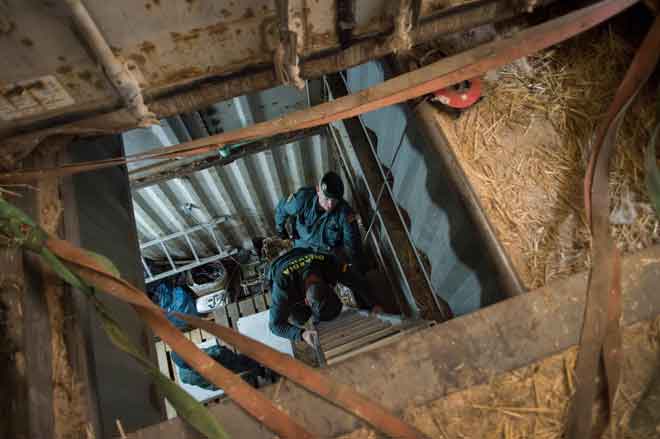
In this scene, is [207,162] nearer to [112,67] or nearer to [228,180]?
[228,180]

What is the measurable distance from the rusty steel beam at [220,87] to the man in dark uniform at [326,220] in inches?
113

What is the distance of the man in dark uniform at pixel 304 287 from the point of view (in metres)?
4.67

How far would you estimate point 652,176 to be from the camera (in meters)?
1.96

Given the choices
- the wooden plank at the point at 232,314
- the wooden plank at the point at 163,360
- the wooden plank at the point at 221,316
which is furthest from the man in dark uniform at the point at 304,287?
the wooden plank at the point at 163,360

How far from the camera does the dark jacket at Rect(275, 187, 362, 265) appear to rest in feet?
18.0

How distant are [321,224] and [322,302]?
1590 mm

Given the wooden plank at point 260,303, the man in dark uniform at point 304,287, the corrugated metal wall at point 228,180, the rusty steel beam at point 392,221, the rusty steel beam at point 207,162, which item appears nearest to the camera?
the rusty steel beam at point 392,221

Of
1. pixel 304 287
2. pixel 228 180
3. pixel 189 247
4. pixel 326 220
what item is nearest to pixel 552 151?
pixel 304 287

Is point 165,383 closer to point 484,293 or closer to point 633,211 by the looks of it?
point 484,293

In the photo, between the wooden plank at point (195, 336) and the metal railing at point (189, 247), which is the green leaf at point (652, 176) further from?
the wooden plank at point (195, 336)

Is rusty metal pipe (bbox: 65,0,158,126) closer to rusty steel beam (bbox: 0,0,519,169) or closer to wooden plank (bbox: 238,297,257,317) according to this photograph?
rusty steel beam (bbox: 0,0,519,169)

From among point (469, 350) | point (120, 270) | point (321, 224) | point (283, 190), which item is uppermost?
point (283, 190)

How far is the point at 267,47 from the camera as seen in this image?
2.11 m

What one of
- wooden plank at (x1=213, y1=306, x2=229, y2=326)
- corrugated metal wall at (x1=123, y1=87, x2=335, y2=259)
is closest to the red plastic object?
corrugated metal wall at (x1=123, y1=87, x2=335, y2=259)
